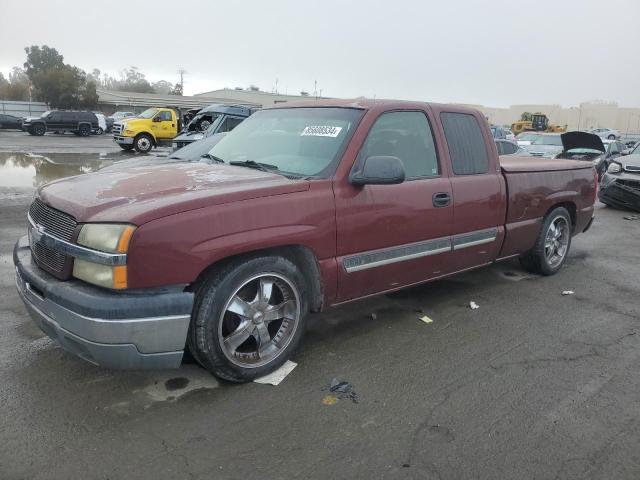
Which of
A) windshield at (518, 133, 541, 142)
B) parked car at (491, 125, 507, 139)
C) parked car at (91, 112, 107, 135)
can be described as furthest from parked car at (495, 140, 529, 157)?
parked car at (91, 112, 107, 135)

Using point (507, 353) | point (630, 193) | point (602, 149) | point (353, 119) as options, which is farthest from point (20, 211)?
point (602, 149)

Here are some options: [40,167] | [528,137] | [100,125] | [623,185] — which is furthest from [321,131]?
[100,125]

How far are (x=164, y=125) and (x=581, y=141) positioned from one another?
17021 mm

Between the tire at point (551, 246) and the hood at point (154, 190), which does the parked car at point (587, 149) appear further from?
the hood at point (154, 190)

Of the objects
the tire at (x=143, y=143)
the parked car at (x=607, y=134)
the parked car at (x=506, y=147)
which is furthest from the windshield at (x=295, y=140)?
the parked car at (x=607, y=134)

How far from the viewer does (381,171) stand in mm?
3426

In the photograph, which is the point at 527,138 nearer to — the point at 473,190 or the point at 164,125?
the point at 164,125

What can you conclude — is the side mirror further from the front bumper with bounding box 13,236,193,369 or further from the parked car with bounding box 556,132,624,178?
the parked car with bounding box 556,132,624,178

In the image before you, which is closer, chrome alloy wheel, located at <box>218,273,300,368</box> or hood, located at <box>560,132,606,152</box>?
chrome alloy wheel, located at <box>218,273,300,368</box>

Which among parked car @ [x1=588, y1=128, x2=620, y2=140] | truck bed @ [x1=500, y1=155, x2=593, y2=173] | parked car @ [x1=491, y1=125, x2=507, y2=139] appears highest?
parked car @ [x1=588, y1=128, x2=620, y2=140]

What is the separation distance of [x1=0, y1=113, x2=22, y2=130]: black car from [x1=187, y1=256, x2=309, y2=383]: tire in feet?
131

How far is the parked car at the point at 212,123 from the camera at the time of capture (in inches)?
595

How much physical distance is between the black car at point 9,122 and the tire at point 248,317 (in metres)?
39.8

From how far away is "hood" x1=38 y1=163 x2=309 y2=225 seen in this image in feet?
9.25
